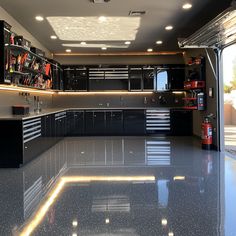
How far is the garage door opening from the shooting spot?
24.3 ft

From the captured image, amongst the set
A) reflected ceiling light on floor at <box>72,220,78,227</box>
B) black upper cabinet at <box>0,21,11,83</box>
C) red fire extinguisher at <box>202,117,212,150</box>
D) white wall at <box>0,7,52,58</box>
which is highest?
white wall at <box>0,7,52,58</box>

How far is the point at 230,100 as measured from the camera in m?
14.3

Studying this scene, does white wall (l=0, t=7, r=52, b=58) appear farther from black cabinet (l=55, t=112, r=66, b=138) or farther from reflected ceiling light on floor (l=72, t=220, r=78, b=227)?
reflected ceiling light on floor (l=72, t=220, r=78, b=227)

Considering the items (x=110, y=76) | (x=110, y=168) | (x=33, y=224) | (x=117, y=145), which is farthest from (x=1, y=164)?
(x=110, y=76)

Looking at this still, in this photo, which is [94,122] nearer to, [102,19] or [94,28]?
[94,28]

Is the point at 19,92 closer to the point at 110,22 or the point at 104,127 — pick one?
the point at 110,22

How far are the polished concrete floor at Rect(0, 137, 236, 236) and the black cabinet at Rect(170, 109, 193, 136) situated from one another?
3.57 metres

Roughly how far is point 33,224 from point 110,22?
5079 mm

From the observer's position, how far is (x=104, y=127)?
10547 mm

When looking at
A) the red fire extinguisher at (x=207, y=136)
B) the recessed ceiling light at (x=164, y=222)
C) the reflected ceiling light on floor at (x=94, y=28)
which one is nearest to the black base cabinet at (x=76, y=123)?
the reflected ceiling light on floor at (x=94, y=28)

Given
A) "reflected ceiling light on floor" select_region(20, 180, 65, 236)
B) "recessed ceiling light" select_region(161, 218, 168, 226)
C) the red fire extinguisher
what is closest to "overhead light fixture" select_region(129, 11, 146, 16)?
the red fire extinguisher

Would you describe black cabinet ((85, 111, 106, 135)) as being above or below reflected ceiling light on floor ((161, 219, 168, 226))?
above

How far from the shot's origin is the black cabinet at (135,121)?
1051 centimetres

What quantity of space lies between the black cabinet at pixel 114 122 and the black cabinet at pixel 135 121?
6.6 inches
